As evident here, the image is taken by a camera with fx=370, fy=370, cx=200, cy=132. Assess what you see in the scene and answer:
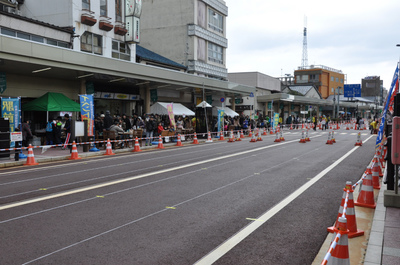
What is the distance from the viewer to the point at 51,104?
69.6 ft

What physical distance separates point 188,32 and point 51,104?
78.5 ft

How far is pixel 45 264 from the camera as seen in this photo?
4734 millimetres

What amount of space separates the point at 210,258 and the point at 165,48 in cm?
4091

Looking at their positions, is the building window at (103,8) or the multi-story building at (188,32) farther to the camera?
the multi-story building at (188,32)

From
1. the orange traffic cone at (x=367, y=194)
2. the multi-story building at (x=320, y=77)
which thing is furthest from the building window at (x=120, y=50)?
the multi-story building at (x=320, y=77)

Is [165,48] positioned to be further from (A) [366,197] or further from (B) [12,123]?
(A) [366,197]

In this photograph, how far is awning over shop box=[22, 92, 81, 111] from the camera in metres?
→ 21.1

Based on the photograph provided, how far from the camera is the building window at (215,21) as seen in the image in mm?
Result: 45338

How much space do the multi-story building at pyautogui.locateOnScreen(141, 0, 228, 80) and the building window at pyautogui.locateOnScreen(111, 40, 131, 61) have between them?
12.3 meters

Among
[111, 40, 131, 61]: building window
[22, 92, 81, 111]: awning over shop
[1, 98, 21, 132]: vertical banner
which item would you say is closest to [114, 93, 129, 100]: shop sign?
[111, 40, 131, 61]: building window

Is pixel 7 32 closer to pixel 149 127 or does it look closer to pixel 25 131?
pixel 25 131

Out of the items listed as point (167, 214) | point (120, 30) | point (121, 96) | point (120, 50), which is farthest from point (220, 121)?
point (167, 214)

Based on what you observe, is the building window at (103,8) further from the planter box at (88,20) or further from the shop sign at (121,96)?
the shop sign at (121,96)

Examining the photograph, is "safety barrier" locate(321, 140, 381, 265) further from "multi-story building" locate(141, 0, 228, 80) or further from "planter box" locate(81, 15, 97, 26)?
"multi-story building" locate(141, 0, 228, 80)
